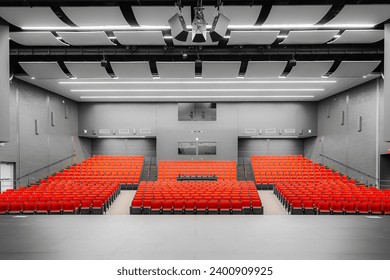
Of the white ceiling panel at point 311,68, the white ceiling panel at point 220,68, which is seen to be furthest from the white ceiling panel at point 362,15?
the white ceiling panel at point 220,68

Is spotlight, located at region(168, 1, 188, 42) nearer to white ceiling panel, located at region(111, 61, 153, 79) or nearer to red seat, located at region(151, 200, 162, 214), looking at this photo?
white ceiling panel, located at region(111, 61, 153, 79)

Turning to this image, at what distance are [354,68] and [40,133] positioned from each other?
15152mm

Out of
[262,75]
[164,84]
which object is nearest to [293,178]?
[262,75]

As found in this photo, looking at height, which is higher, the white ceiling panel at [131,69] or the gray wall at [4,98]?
the white ceiling panel at [131,69]

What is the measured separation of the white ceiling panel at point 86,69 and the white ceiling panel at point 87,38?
1.40 m

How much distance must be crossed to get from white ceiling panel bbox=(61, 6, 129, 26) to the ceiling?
1.0 inches

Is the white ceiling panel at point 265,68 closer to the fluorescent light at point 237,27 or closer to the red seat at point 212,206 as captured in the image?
the fluorescent light at point 237,27

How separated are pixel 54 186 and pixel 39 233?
685 cm

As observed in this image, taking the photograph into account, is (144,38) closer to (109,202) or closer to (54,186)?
(109,202)

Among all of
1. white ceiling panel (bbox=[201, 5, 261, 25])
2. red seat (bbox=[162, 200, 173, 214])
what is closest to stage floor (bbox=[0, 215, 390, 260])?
red seat (bbox=[162, 200, 173, 214])

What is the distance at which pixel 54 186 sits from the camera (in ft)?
45.9

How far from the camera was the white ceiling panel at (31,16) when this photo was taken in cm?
856

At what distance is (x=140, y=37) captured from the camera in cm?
1062

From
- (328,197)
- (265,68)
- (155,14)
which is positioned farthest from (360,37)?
(155,14)
